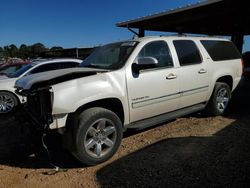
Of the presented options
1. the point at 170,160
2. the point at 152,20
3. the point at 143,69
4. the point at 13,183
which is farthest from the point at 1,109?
the point at 152,20

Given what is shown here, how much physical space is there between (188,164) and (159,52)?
217cm

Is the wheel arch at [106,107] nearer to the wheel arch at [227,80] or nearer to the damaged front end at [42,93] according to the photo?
the damaged front end at [42,93]

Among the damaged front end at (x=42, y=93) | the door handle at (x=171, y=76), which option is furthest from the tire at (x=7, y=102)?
the door handle at (x=171, y=76)

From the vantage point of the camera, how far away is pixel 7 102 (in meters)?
7.43

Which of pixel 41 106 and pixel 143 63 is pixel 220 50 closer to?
pixel 143 63

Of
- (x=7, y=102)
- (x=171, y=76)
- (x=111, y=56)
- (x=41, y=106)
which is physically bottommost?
(x=7, y=102)

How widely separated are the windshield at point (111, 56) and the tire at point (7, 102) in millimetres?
3398

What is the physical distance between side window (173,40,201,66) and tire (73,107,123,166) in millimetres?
2007

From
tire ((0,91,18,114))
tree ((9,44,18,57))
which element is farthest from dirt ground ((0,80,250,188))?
tree ((9,44,18,57))

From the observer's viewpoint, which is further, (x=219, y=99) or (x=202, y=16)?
(x=202, y=16)

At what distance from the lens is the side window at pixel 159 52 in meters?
4.69

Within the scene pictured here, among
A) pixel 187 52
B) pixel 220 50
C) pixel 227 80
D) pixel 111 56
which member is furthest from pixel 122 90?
pixel 227 80

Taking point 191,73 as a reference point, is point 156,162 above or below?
below

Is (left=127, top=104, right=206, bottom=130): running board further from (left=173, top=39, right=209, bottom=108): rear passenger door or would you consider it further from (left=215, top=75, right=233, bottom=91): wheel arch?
(left=215, top=75, right=233, bottom=91): wheel arch
